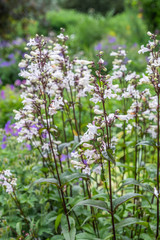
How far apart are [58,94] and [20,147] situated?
1.24 meters

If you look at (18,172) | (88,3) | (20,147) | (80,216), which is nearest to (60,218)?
(80,216)

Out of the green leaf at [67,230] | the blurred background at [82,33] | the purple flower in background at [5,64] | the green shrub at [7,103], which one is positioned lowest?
the green leaf at [67,230]

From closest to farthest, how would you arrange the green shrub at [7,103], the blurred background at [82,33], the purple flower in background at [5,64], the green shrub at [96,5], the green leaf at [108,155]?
the green leaf at [108,155], the green shrub at [7,103], the blurred background at [82,33], the purple flower in background at [5,64], the green shrub at [96,5]

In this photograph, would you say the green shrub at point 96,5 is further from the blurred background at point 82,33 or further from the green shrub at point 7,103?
Result: the green shrub at point 7,103

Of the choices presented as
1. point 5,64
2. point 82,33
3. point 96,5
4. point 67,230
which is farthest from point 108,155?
point 96,5

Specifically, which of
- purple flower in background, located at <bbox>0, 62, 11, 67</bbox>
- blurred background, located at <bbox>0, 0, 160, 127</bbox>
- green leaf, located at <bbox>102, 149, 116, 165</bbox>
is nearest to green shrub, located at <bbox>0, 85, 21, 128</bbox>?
blurred background, located at <bbox>0, 0, 160, 127</bbox>

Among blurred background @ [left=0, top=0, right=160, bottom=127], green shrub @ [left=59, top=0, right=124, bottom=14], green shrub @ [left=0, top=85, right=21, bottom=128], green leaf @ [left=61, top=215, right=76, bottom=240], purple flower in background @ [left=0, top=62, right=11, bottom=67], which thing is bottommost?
green leaf @ [left=61, top=215, right=76, bottom=240]

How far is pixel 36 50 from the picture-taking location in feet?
6.13

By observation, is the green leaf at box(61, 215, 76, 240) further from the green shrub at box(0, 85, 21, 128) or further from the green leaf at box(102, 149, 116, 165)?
the green shrub at box(0, 85, 21, 128)

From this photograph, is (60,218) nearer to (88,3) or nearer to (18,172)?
(18,172)

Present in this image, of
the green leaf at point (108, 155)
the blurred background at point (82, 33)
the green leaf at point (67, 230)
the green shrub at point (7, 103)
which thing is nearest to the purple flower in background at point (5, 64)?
the blurred background at point (82, 33)

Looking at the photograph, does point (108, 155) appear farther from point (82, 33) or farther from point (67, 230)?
point (82, 33)

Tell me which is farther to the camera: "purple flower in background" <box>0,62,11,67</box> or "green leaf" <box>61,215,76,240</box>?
"purple flower in background" <box>0,62,11,67</box>

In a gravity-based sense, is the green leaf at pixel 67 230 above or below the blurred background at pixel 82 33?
below
